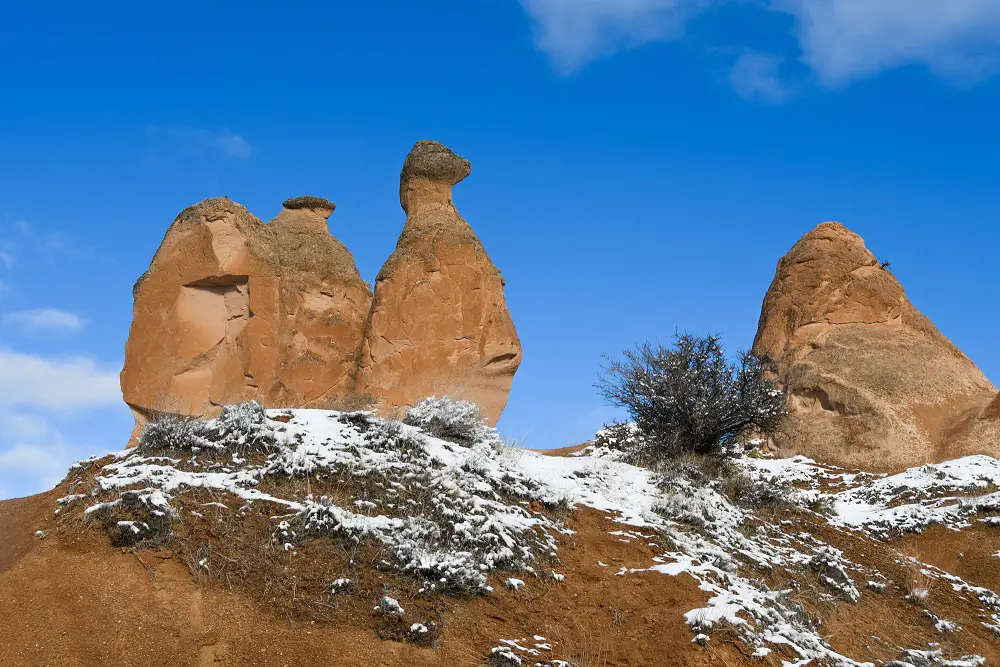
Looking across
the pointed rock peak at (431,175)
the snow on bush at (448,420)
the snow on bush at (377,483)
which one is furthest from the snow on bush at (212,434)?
the pointed rock peak at (431,175)

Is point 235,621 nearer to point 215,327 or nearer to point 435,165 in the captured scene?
point 215,327

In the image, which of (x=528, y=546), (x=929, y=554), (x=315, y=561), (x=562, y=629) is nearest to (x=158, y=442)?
(x=315, y=561)

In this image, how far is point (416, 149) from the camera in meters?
19.1

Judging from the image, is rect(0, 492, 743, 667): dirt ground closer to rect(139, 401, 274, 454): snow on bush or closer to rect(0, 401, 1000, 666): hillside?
rect(0, 401, 1000, 666): hillside

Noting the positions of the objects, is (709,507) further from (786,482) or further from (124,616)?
(124,616)

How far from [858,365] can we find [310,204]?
11143 mm

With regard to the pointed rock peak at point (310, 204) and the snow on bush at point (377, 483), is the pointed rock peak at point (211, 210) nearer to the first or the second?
the pointed rock peak at point (310, 204)

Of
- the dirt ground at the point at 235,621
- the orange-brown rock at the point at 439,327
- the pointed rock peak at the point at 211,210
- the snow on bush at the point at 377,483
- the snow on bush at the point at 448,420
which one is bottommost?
the dirt ground at the point at 235,621

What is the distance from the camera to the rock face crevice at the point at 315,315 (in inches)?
632

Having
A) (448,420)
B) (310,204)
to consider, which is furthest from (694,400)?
(310,204)

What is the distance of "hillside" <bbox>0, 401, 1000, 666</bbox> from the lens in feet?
23.3

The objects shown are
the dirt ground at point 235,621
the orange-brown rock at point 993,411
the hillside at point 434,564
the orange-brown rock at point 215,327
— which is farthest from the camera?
the orange-brown rock at point 993,411

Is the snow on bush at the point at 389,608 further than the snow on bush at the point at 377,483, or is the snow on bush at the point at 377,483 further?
the snow on bush at the point at 377,483

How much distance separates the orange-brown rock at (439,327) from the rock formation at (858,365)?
17.2ft
